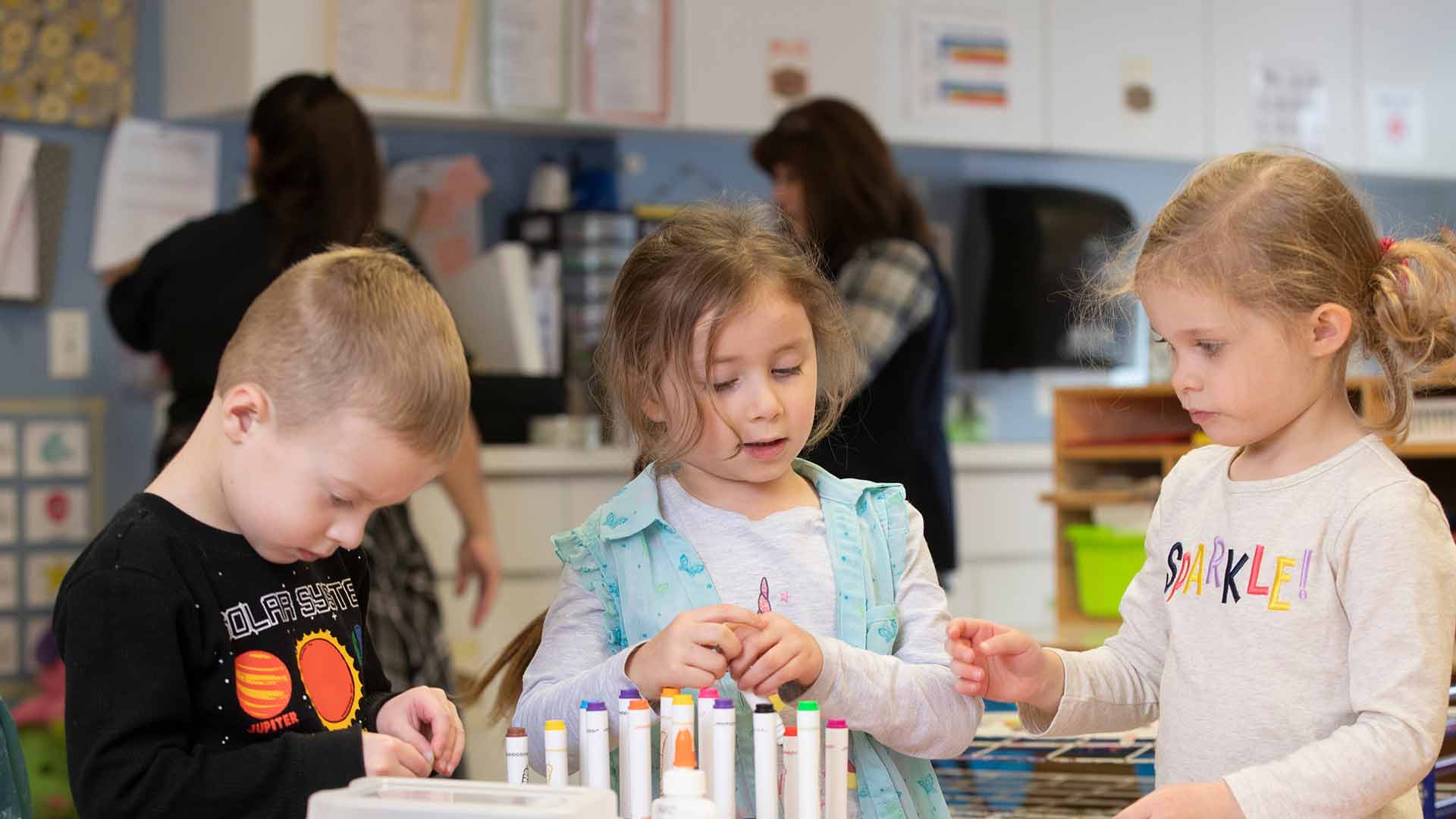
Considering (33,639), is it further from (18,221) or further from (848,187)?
(848,187)

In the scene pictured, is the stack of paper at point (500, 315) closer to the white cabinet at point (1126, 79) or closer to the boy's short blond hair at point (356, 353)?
the white cabinet at point (1126, 79)

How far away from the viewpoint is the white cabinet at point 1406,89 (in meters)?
4.89

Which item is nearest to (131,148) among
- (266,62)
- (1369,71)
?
→ (266,62)

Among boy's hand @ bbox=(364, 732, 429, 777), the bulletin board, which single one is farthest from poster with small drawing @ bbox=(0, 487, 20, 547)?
boy's hand @ bbox=(364, 732, 429, 777)

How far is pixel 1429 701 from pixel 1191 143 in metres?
3.75

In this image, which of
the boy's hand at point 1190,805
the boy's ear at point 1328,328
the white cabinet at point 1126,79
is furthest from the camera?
the white cabinet at point 1126,79

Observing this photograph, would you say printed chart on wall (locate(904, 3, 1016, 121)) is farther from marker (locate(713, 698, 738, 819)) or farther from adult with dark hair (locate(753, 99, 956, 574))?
marker (locate(713, 698, 738, 819))

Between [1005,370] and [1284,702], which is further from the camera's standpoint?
[1005,370]

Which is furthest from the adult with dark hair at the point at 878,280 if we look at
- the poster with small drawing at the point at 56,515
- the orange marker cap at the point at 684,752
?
the poster with small drawing at the point at 56,515

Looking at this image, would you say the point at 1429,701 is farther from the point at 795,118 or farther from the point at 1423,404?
the point at 795,118

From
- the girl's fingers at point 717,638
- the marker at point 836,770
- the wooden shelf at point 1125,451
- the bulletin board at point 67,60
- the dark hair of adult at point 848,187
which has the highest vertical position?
the bulletin board at point 67,60

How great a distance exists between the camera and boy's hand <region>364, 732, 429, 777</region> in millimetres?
1049

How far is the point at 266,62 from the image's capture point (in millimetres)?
3434

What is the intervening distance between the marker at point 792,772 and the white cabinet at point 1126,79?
3.64m
